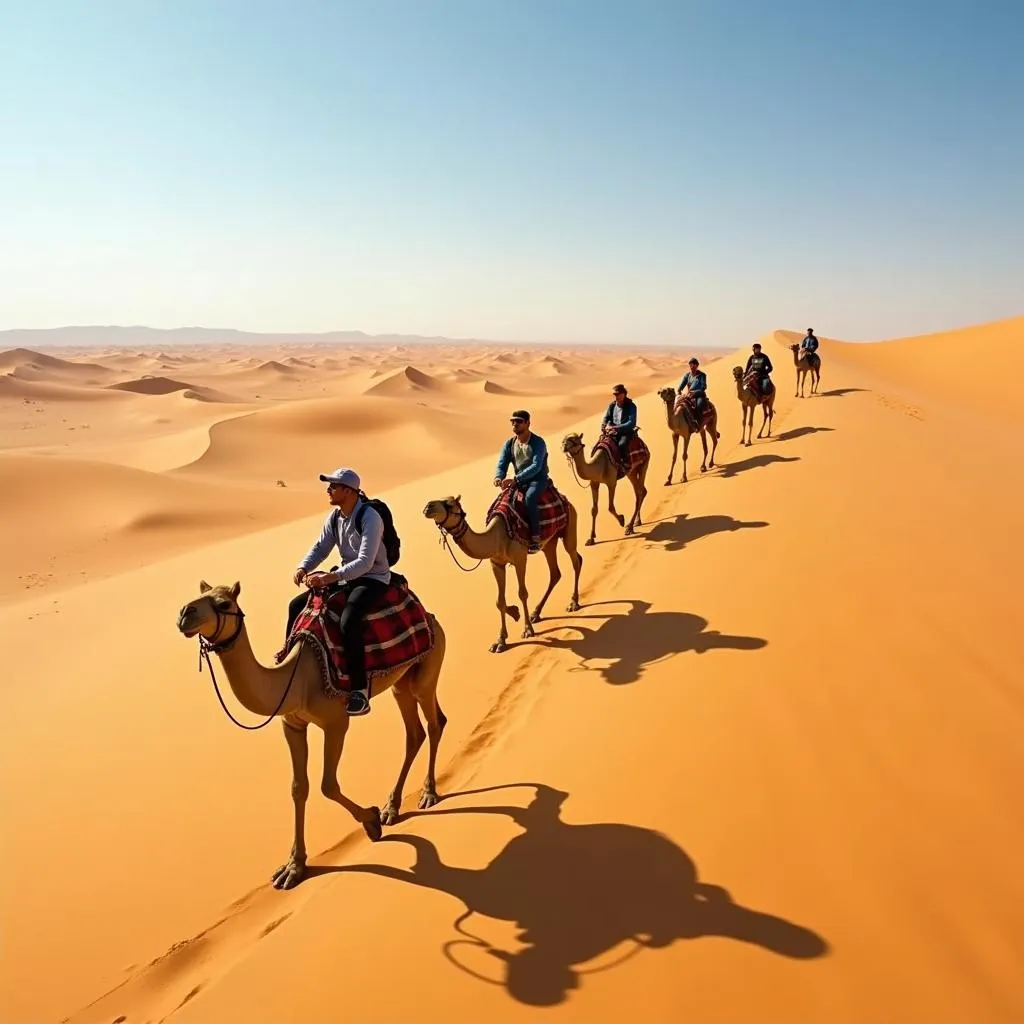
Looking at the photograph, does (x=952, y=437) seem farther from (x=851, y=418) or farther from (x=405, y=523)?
(x=405, y=523)

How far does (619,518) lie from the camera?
12.4 m

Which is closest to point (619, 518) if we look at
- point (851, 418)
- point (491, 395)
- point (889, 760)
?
point (889, 760)

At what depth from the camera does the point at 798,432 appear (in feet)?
57.2

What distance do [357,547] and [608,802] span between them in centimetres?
274

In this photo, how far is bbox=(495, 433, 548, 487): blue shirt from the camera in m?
8.53

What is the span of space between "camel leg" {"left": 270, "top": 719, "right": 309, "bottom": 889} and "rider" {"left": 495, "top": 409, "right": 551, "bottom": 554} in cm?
403

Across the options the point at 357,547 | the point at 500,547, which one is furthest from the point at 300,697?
the point at 500,547

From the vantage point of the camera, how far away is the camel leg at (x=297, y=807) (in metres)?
4.80

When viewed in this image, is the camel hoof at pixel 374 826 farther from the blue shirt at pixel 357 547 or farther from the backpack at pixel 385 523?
the backpack at pixel 385 523

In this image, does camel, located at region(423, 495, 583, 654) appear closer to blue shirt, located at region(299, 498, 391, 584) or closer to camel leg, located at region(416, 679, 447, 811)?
blue shirt, located at region(299, 498, 391, 584)

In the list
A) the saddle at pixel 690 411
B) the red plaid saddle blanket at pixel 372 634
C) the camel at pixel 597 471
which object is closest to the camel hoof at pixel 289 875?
the red plaid saddle blanket at pixel 372 634

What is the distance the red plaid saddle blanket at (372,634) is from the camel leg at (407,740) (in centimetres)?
45

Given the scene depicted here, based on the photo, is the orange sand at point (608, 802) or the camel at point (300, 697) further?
the camel at point (300, 697)

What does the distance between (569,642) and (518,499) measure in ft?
6.20
